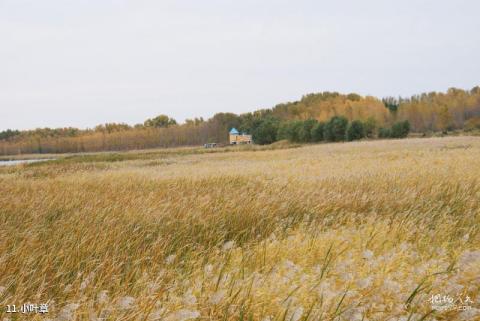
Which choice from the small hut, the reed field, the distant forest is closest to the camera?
the reed field

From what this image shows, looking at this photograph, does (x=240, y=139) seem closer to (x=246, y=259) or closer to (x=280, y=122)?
(x=280, y=122)

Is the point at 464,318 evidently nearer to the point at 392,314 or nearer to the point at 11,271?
the point at 392,314

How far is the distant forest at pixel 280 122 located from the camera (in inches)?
3743

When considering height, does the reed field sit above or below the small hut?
below

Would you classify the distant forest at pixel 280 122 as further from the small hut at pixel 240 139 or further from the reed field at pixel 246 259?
the reed field at pixel 246 259

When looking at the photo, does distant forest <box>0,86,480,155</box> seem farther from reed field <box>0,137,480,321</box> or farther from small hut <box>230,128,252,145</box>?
reed field <box>0,137,480,321</box>

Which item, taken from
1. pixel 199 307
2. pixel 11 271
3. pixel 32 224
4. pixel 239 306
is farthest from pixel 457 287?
pixel 32 224

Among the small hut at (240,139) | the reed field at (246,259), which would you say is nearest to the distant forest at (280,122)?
the small hut at (240,139)

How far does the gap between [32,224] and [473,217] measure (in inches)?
258

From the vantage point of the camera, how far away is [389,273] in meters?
3.73

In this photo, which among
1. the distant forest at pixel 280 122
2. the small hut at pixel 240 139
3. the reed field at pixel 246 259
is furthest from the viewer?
the small hut at pixel 240 139

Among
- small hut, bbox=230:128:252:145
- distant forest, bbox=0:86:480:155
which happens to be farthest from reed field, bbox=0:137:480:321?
small hut, bbox=230:128:252:145

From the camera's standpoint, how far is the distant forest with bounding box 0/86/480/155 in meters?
95.1

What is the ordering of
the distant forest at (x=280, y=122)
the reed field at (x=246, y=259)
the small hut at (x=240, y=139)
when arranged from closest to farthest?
the reed field at (x=246, y=259)
the distant forest at (x=280, y=122)
the small hut at (x=240, y=139)
